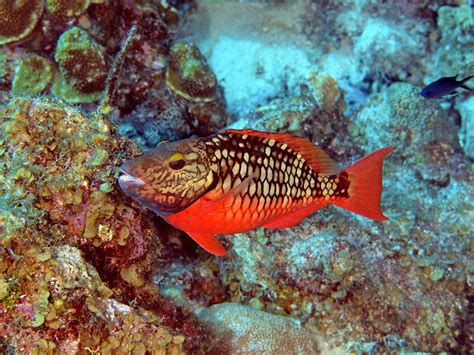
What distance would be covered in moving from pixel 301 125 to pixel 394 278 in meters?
1.99

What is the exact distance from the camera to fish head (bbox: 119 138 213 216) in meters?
2.65

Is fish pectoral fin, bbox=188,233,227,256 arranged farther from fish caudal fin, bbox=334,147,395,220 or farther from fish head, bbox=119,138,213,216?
fish caudal fin, bbox=334,147,395,220

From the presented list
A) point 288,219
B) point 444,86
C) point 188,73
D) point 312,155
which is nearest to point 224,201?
point 288,219

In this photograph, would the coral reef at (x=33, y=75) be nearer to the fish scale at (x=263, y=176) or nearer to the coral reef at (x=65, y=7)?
the coral reef at (x=65, y=7)

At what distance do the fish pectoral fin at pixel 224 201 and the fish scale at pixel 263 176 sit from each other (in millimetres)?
43

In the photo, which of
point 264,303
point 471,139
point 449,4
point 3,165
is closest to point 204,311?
point 264,303

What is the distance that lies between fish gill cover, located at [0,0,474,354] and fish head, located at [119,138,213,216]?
1.9 inches

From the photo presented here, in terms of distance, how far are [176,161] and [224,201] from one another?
42 centimetres

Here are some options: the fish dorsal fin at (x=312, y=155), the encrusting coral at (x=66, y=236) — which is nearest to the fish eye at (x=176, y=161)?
the encrusting coral at (x=66, y=236)

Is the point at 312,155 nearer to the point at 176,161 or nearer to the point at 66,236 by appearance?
the point at 176,161

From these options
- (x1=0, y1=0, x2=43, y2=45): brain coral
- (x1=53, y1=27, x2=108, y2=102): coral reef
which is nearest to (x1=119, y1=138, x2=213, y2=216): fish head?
(x1=53, y1=27, x2=108, y2=102): coral reef

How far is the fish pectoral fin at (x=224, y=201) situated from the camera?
9.25ft

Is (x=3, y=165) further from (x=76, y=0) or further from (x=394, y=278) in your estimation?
(x=394, y=278)

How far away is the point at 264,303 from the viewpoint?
4.21 m
